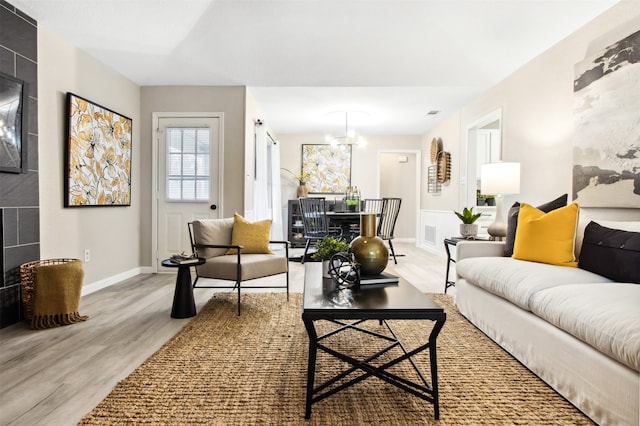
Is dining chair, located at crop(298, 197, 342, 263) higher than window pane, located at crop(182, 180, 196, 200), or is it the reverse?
window pane, located at crop(182, 180, 196, 200)

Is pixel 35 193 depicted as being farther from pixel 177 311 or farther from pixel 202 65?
pixel 202 65

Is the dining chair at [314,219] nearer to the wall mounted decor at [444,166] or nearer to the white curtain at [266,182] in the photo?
the white curtain at [266,182]

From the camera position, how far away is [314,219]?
5.29m

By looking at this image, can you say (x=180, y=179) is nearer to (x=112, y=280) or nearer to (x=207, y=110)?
(x=207, y=110)

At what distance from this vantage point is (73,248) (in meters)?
3.38

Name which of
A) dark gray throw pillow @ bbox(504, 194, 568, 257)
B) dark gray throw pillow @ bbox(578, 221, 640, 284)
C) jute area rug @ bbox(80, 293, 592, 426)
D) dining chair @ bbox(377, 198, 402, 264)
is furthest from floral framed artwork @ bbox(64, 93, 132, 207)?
dark gray throw pillow @ bbox(578, 221, 640, 284)

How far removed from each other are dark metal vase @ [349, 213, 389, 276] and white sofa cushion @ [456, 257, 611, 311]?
2.61 feet

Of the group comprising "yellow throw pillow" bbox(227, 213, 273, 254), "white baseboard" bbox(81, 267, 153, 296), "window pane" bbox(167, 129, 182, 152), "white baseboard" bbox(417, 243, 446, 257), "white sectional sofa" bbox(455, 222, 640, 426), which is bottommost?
"white baseboard" bbox(81, 267, 153, 296)

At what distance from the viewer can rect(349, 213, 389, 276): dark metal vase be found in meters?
1.98

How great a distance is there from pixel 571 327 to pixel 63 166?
381 centimetres

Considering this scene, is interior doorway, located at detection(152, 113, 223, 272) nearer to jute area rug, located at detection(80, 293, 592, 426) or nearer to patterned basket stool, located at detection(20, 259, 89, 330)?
patterned basket stool, located at detection(20, 259, 89, 330)

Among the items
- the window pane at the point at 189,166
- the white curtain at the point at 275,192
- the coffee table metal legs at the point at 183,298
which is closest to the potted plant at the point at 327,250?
the coffee table metal legs at the point at 183,298

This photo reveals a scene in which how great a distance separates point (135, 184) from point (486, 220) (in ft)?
15.7

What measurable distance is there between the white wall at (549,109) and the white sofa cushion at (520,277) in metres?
0.85
